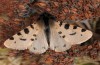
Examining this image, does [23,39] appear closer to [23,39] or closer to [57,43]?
[23,39]

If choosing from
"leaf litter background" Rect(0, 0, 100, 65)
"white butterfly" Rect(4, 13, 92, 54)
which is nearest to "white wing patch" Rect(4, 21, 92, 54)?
"white butterfly" Rect(4, 13, 92, 54)

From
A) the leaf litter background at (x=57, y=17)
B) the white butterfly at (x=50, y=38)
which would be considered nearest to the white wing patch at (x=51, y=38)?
the white butterfly at (x=50, y=38)

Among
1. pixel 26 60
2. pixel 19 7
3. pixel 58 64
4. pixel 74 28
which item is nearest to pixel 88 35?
pixel 74 28

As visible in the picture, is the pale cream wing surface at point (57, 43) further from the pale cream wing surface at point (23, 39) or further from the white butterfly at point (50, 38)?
the pale cream wing surface at point (23, 39)

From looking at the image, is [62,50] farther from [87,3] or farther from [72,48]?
[87,3]

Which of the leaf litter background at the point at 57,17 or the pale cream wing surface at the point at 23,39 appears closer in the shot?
the pale cream wing surface at the point at 23,39

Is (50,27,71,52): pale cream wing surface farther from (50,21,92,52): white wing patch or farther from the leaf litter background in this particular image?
the leaf litter background
